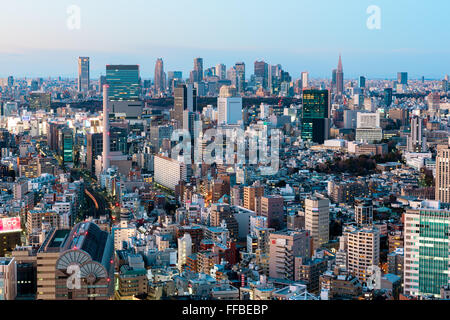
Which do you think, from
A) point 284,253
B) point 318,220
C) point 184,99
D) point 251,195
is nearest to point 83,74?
point 184,99

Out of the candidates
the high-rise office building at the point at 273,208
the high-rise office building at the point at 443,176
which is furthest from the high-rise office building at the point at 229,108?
the high-rise office building at the point at 273,208

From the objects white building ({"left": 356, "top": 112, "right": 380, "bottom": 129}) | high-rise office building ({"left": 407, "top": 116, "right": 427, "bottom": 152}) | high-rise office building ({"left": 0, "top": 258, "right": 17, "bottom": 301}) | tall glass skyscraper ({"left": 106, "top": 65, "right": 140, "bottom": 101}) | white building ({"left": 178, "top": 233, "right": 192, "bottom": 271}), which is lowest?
white building ({"left": 178, "top": 233, "right": 192, "bottom": 271})

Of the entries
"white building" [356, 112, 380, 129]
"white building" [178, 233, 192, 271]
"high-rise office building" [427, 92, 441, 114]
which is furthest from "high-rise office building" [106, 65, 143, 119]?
"white building" [178, 233, 192, 271]

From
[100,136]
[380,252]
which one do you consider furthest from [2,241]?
[100,136]

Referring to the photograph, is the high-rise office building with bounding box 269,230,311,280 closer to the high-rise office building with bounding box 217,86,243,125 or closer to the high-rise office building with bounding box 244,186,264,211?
the high-rise office building with bounding box 244,186,264,211

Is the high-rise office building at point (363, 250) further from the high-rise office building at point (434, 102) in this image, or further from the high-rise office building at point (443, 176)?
the high-rise office building at point (434, 102)
